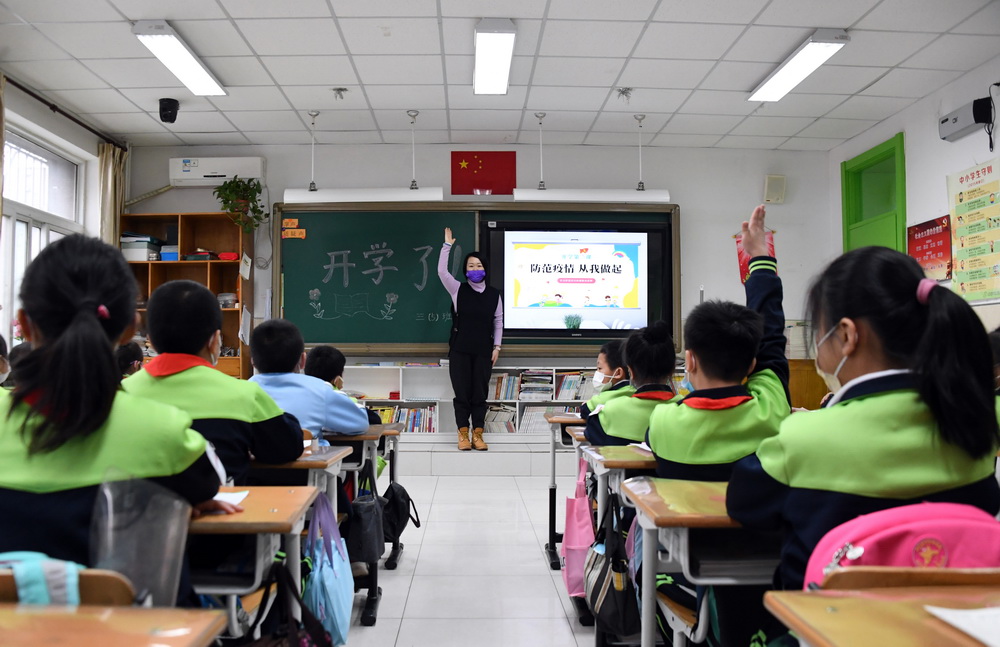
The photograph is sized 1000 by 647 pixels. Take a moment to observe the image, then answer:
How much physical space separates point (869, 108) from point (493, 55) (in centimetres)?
311

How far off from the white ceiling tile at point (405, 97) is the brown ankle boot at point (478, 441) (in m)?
2.65

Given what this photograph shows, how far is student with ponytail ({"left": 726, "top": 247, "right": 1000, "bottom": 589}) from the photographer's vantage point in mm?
987

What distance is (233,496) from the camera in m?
1.43

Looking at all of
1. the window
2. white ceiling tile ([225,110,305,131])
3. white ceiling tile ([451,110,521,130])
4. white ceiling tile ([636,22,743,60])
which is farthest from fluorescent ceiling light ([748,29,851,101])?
the window

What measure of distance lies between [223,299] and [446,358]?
2.00 metres

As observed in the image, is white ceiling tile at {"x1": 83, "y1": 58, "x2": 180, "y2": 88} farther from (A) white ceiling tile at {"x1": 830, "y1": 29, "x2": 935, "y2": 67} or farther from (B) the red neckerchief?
(A) white ceiling tile at {"x1": 830, "y1": 29, "x2": 935, "y2": 67}

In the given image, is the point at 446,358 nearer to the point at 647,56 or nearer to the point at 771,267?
the point at 647,56

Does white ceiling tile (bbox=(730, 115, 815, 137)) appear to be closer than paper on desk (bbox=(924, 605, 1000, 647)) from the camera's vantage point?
No

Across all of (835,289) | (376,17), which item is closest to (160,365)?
(835,289)

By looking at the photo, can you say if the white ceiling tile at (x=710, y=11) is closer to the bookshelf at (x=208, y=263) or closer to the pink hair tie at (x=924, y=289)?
the pink hair tie at (x=924, y=289)

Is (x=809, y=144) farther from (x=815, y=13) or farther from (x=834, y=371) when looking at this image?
(x=834, y=371)

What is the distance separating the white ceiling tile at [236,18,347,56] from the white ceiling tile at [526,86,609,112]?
148 cm

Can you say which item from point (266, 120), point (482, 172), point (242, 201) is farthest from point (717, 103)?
point (242, 201)

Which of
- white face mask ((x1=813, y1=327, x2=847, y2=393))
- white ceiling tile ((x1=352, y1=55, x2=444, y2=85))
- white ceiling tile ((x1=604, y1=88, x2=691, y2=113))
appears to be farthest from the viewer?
white ceiling tile ((x1=604, y1=88, x2=691, y2=113))
